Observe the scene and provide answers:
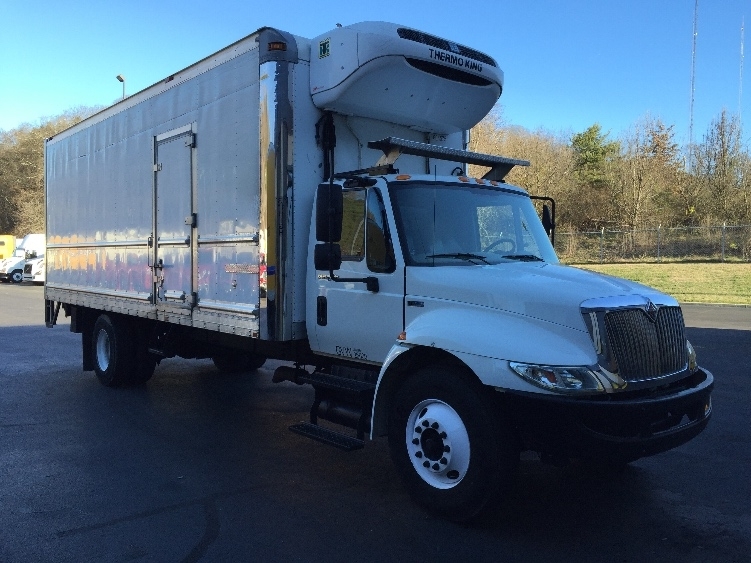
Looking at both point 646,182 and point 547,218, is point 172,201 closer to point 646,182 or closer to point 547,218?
point 547,218

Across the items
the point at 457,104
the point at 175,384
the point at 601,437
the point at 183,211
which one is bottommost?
→ the point at 175,384

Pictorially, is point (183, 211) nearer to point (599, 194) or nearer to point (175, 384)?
point (175, 384)

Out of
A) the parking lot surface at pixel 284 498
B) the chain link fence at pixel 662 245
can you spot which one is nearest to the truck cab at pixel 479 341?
the parking lot surface at pixel 284 498

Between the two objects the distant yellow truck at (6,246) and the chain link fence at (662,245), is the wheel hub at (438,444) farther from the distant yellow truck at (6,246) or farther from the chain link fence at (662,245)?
the distant yellow truck at (6,246)

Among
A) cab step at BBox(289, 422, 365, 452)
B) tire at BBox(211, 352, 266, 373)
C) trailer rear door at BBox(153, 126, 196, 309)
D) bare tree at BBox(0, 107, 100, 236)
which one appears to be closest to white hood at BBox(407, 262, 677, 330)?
cab step at BBox(289, 422, 365, 452)

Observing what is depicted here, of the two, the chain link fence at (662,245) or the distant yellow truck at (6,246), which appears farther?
the distant yellow truck at (6,246)

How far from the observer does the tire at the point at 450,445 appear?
4156 millimetres

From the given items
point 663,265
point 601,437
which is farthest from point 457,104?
point 663,265

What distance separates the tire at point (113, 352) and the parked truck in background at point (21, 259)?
106ft

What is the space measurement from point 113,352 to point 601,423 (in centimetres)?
682

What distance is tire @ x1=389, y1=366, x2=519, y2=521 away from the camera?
4.16m

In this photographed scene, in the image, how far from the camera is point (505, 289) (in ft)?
14.3

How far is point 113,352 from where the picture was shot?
883 cm

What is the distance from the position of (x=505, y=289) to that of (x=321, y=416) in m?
2.07
